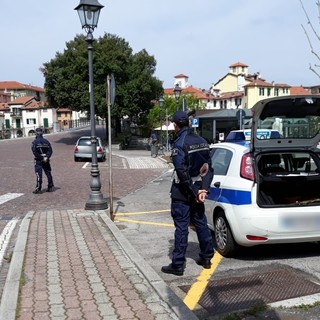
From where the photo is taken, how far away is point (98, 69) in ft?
122

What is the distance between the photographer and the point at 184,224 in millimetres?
4770

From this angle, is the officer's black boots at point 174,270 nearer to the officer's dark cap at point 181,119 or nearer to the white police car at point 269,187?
the white police car at point 269,187

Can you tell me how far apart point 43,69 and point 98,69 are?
7835mm

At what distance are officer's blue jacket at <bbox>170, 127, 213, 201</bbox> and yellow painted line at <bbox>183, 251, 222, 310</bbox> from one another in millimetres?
904

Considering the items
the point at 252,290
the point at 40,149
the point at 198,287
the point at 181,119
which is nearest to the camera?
the point at 252,290

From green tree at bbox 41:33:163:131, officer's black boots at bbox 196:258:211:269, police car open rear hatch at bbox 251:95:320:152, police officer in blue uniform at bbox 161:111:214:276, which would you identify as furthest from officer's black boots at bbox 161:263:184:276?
green tree at bbox 41:33:163:131

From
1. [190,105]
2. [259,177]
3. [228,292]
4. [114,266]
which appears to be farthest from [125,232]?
[190,105]

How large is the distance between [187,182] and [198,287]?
1111mm

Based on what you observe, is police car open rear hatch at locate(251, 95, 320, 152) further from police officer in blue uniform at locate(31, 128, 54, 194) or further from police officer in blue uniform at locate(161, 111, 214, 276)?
police officer in blue uniform at locate(31, 128, 54, 194)

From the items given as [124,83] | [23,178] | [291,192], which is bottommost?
[23,178]

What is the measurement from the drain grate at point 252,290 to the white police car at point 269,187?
56cm

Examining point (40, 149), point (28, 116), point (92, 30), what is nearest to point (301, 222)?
point (92, 30)

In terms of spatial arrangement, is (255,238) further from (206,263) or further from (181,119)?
(181,119)

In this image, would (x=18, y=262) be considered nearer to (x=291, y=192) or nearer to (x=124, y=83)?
(x=291, y=192)
